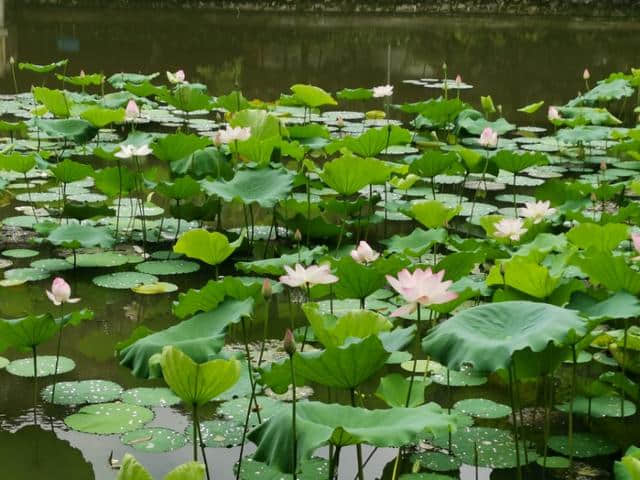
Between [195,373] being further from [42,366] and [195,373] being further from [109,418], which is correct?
[42,366]

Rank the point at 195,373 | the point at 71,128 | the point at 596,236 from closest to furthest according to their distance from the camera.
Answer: the point at 195,373, the point at 596,236, the point at 71,128

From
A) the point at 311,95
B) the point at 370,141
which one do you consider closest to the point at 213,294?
the point at 370,141

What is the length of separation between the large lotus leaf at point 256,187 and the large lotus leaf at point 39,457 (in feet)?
2.81

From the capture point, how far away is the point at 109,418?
191cm

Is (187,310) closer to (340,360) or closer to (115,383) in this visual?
(115,383)

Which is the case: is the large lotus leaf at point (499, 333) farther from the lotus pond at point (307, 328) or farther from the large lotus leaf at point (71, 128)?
the large lotus leaf at point (71, 128)

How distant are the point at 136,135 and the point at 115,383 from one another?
122 cm

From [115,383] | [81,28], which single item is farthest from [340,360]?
[81,28]

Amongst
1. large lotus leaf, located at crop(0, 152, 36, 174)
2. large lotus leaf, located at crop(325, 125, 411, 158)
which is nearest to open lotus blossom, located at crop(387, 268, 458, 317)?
large lotus leaf, located at crop(325, 125, 411, 158)

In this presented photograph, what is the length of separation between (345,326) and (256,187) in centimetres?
97

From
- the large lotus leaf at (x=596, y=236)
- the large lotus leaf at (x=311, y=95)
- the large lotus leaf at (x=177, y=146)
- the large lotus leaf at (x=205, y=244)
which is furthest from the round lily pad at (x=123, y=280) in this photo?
the large lotus leaf at (x=311, y=95)

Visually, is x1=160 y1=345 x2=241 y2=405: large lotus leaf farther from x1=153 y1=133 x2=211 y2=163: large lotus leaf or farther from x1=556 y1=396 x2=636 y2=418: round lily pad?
x1=153 y1=133 x2=211 y2=163: large lotus leaf

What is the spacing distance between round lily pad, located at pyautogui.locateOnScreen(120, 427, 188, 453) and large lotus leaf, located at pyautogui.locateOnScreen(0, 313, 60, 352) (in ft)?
0.76

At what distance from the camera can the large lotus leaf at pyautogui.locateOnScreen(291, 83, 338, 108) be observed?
4.03 m
